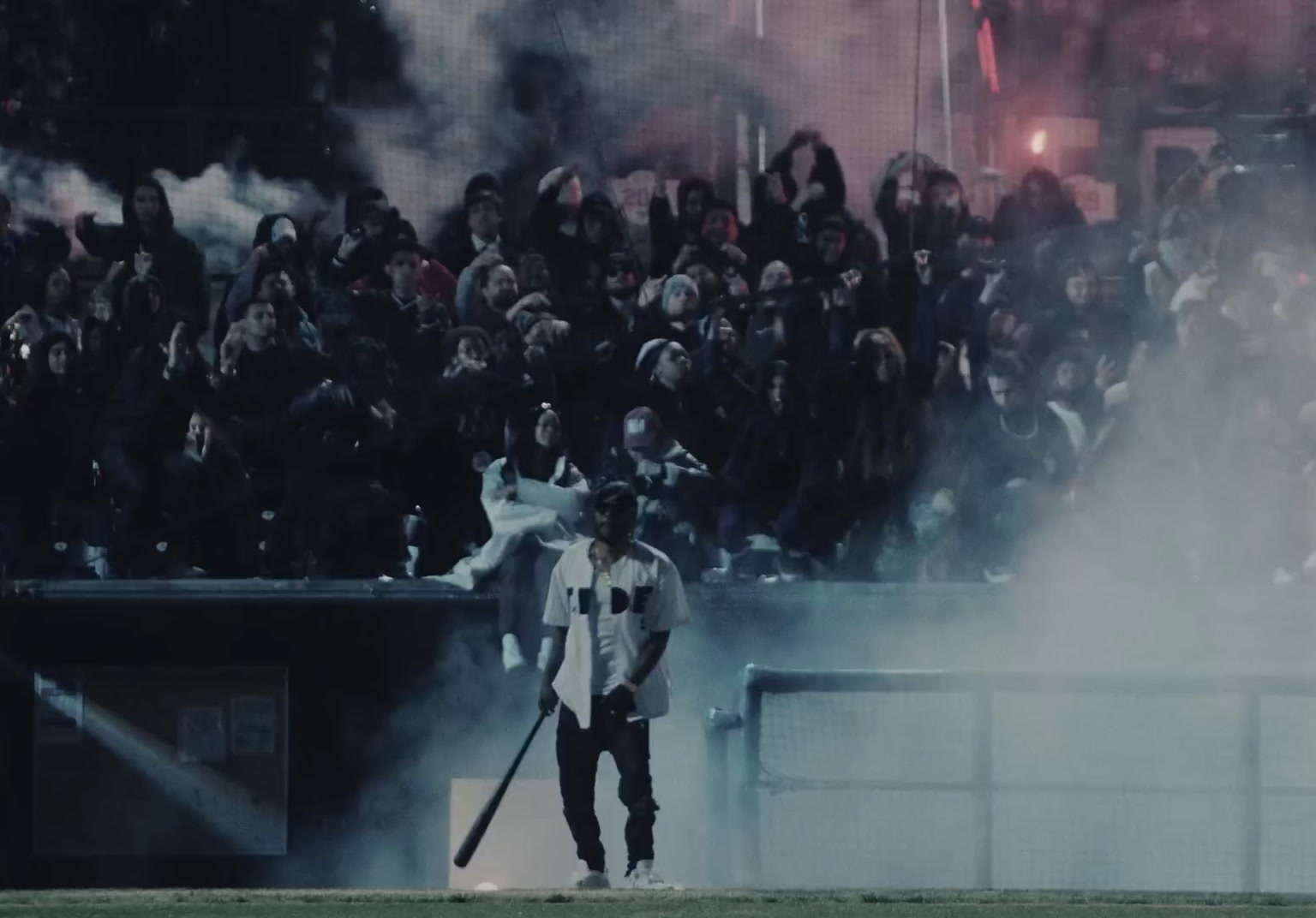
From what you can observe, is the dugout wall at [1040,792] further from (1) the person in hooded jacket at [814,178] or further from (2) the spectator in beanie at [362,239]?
(2) the spectator in beanie at [362,239]

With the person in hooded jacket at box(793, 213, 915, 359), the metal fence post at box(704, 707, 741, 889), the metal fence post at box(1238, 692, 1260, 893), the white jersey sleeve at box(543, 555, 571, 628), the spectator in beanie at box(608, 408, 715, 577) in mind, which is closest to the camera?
the white jersey sleeve at box(543, 555, 571, 628)

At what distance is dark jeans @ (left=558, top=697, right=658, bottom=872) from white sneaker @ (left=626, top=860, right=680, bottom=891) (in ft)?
0.08

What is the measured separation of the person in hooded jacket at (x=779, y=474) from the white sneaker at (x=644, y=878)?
2.01 metres

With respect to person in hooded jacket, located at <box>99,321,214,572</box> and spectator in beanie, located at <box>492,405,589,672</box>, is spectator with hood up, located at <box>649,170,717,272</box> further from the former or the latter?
person in hooded jacket, located at <box>99,321,214,572</box>

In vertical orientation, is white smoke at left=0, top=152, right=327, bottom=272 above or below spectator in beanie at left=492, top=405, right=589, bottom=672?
above

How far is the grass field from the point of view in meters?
4.48

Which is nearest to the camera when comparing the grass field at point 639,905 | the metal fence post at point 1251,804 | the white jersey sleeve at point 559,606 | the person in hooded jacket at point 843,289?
the grass field at point 639,905

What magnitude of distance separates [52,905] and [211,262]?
3135mm

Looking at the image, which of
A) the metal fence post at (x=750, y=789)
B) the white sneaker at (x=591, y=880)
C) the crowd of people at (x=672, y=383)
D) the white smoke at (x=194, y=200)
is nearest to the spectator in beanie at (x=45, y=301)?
the crowd of people at (x=672, y=383)

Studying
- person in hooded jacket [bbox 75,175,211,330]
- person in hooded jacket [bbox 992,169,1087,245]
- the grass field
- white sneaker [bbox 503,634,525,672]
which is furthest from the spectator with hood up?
the grass field

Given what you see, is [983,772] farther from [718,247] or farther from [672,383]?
[718,247]

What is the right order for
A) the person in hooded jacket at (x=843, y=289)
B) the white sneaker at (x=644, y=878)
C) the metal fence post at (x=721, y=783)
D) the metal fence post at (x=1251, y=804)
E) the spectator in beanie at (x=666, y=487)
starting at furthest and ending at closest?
the person in hooded jacket at (x=843, y=289) → the spectator in beanie at (x=666, y=487) → the metal fence post at (x=721, y=783) → the metal fence post at (x=1251, y=804) → the white sneaker at (x=644, y=878)

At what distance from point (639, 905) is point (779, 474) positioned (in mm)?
2757

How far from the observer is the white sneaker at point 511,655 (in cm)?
720
